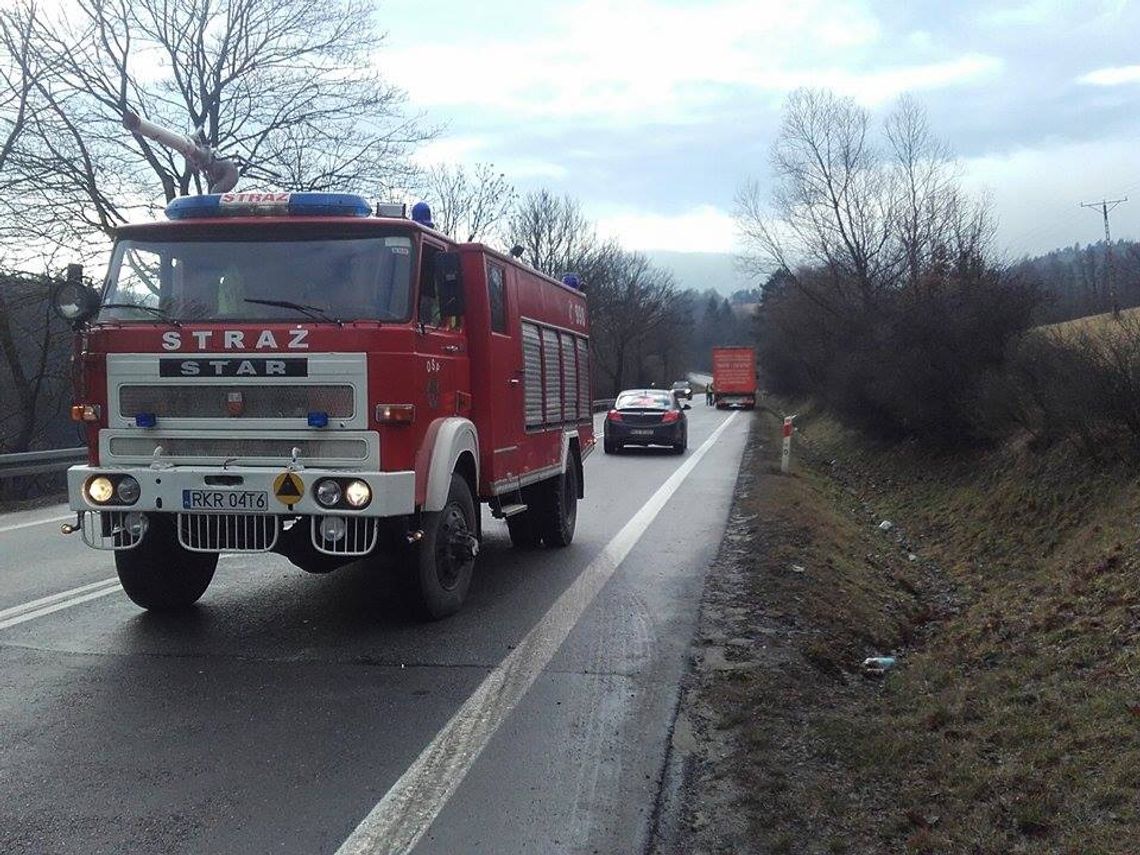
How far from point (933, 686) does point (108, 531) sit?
16.5 ft

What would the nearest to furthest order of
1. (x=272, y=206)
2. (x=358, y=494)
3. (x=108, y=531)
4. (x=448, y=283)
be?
1. (x=358, y=494)
2. (x=108, y=531)
3. (x=272, y=206)
4. (x=448, y=283)

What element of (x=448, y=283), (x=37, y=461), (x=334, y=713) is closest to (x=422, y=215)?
(x=448, y=283)

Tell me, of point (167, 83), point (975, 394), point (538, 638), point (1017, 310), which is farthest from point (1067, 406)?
point (167, 83)

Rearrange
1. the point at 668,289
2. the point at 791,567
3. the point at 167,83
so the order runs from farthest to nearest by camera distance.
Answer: the point at 668,289, the point at 167,83, the point at 791,567

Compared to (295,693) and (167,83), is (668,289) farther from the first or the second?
(295,693)

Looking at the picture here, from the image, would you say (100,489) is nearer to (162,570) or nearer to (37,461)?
(162,570)

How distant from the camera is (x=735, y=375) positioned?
6144 cm

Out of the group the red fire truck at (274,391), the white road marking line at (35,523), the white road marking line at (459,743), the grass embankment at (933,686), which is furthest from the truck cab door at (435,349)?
the white road marking line at (35,523)

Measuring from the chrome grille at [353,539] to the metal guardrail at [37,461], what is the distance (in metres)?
10.6

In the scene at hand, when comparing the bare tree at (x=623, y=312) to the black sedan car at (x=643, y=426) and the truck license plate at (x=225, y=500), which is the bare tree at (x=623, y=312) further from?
the truck license plate at (x=225, y=500)

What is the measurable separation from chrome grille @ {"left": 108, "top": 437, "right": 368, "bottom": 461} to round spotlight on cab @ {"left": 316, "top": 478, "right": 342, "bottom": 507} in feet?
0.57

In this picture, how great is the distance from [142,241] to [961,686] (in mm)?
5736

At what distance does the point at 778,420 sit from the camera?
47.6 meters

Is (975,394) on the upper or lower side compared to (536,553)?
upper
